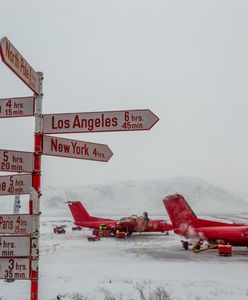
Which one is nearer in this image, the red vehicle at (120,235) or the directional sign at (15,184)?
the directional sign at (15,184)

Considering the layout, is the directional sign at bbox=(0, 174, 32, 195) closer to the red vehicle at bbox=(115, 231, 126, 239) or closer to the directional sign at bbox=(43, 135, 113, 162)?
the directional sign at bbox=(43, 135, 113, 162)

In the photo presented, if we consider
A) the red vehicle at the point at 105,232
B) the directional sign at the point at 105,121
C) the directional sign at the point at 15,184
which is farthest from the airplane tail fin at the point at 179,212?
the directional sign at the point at 15,184

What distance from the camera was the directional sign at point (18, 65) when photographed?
15.1ft

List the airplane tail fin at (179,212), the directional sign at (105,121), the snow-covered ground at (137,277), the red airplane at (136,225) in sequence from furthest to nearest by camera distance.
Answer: the red airplane at (136,225)
the airplane tail fin at (179,212)
the snow-covered ground at (137,277)
the directional sign at (105,121)

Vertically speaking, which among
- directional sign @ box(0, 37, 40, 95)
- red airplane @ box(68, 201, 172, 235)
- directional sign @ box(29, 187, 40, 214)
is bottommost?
red airplane @ box(68, 201, 172, 235)

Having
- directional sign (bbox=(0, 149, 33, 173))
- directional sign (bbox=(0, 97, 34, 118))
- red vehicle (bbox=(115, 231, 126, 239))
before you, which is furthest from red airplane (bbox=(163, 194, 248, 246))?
directional sign (bbox=(0, 97, 34, 118))

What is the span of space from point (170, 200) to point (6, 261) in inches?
945

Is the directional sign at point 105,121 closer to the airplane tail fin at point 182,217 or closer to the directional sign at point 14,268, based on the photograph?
the directional sign at point 14,268

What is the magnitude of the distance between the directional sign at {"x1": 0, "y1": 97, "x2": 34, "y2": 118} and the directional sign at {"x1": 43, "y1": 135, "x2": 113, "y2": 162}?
1.71ft

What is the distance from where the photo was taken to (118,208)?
19562 cm

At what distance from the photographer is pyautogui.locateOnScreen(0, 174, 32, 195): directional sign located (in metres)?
5.32

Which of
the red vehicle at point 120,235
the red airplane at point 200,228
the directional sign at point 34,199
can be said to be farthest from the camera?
the red vehicle at point 120,235

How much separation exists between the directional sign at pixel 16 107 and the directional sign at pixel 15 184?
1043 mm

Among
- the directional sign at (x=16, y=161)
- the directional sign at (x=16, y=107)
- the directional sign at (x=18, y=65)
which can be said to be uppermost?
the directional sign at (x=18, y=65)
